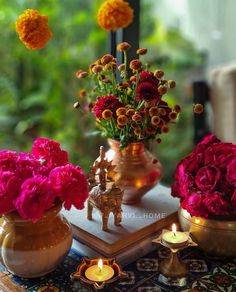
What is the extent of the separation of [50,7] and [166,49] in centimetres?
75

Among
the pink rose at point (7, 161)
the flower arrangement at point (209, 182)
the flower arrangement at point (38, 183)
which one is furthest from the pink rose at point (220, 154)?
the pink rose at point (7, 161)

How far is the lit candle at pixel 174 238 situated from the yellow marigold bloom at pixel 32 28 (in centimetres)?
53

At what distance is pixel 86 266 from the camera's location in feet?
2.94

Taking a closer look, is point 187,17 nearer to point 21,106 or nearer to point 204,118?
point 204,118

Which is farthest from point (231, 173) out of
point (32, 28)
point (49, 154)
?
point (32, 28)

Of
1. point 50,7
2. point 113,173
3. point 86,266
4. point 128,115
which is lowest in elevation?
point 86,266

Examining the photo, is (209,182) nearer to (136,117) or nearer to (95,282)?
(136,117)

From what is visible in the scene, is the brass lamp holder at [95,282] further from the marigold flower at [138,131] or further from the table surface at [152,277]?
the marigold flower at [138,131]

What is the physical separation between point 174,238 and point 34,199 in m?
0.32

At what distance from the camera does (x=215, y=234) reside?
0.96 meters

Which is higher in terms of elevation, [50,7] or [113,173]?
[50,7]

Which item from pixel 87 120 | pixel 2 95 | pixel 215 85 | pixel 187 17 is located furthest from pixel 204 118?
pixel 2 95

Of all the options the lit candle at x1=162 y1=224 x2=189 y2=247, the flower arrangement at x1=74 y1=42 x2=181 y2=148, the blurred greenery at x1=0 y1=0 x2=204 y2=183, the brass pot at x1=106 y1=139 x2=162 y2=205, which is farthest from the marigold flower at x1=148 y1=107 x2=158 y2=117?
the blurred greenery at x1=0 y1=0 x2=204 y2=183

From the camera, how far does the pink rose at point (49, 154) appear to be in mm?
934
